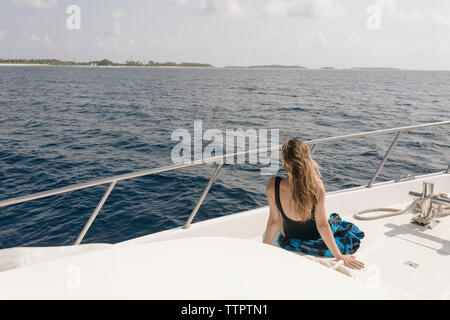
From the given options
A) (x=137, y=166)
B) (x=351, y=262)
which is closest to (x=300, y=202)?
(x=351, y=262)

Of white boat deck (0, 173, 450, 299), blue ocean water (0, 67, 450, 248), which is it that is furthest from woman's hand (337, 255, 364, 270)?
blue ocean water (0, 67, 450, 248)

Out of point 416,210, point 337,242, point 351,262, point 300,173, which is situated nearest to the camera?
Answer: point 300,173

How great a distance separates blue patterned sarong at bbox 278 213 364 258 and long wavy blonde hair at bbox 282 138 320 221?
0.33m

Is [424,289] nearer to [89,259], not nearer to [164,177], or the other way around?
[89,259]

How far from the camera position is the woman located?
2.13m

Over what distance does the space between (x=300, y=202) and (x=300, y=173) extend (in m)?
0.18

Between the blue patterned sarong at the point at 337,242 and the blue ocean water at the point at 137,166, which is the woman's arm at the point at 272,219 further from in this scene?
the blue ocean water at the point at 137,166

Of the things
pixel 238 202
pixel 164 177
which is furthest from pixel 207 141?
pixel 238 202

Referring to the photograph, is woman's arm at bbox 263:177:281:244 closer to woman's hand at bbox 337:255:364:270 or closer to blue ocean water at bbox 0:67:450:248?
woman's hand at bbox 337:255:364:270

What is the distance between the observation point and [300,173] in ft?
6.97

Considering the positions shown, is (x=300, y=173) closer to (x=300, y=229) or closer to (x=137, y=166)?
(x=300, y=229)

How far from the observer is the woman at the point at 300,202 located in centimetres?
213

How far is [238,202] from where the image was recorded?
7680 millimetres

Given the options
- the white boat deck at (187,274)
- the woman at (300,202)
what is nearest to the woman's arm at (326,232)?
the woman at (300,202)
